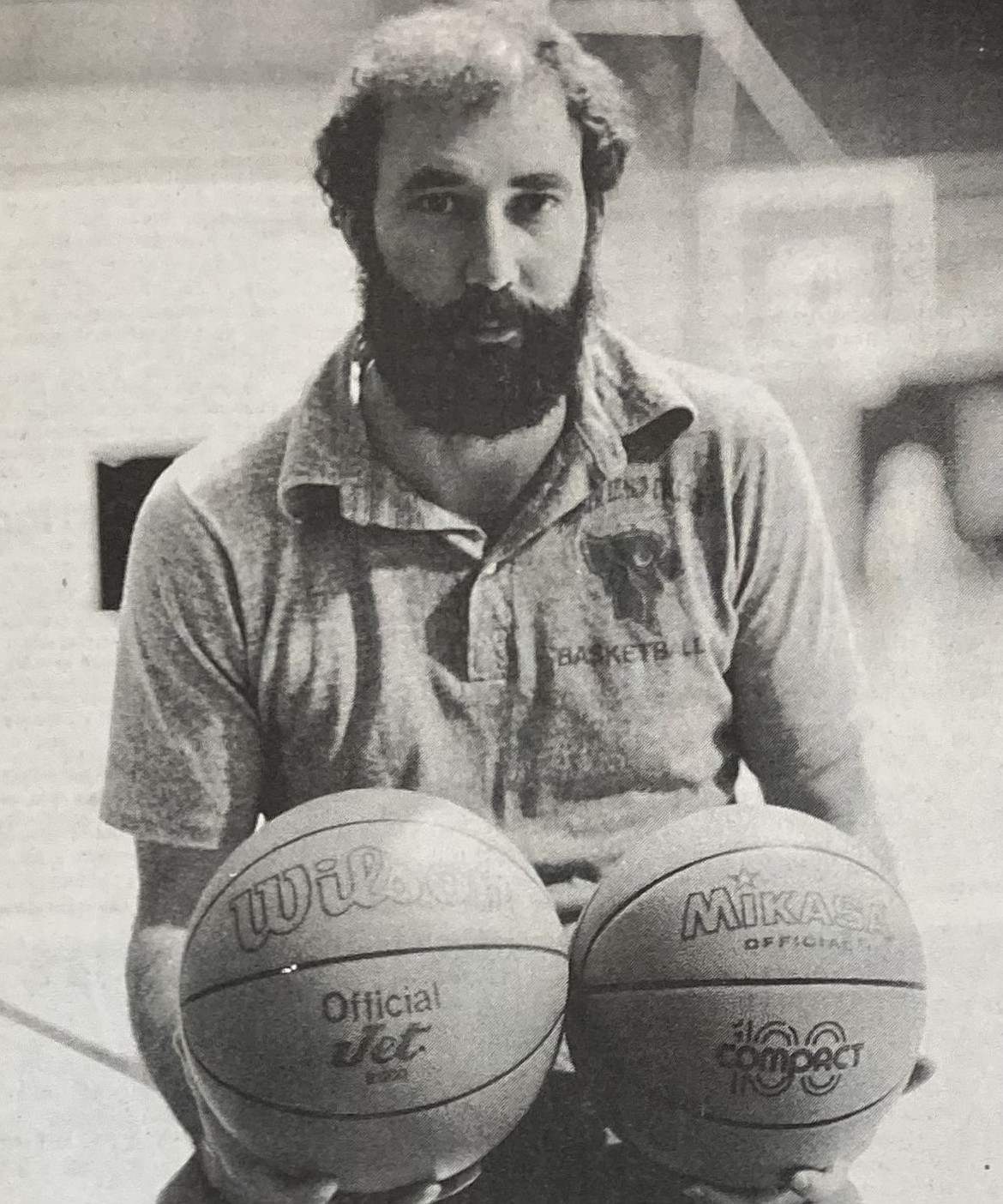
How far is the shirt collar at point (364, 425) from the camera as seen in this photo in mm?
1436

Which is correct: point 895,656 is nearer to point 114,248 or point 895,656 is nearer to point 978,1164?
point 978,1164

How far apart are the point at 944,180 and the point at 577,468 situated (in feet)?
1.84

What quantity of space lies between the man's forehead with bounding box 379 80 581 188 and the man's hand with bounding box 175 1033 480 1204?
0.89 metres

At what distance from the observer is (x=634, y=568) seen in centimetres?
145

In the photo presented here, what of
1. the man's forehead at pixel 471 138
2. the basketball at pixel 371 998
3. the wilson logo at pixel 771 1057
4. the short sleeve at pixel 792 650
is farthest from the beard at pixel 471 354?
the wilson logo at pixel 771 1057

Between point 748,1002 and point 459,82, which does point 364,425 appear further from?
point 748,1002

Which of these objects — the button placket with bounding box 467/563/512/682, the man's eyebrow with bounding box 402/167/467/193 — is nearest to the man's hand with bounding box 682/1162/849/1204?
the button placket with bounding box 467/563/512/682

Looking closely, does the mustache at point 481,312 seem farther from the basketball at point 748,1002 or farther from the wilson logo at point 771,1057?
the wilson logo at point 771,1057

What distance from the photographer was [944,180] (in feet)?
5.15

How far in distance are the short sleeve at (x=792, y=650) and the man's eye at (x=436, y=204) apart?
41cm

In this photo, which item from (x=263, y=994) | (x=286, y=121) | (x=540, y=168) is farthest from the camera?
(x=286, y=121)

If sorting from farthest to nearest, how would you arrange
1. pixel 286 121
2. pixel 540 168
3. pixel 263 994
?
pixel 286 121 → pixel 540 168 → pixel 263 994

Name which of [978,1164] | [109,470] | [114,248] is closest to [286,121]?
[114,248]

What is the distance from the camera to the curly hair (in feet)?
4.63
